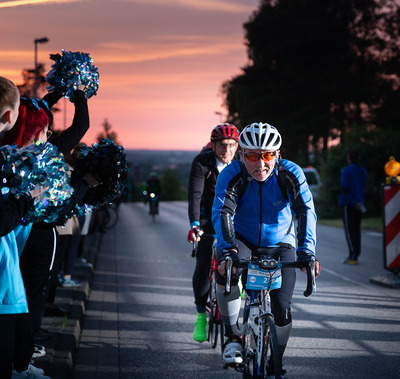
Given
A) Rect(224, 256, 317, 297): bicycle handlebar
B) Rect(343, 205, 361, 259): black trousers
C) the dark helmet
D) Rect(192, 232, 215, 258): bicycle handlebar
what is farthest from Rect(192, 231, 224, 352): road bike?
Rect(343, 205, 361, 259): black trousers

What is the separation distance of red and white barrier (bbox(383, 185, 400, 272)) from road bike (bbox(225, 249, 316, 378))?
600 cm

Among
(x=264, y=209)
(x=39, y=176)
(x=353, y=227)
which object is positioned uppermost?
(x=39, y=176)

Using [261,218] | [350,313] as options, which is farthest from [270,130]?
[350,313]

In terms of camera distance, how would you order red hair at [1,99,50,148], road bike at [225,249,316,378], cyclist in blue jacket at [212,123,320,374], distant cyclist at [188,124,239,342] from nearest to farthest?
red hair at [1,99,50,148] → road bike at [225,249,316,378] → cyclist in blue jacket at [212,123,320,374] → distant cyclist at [188,124,239,342]

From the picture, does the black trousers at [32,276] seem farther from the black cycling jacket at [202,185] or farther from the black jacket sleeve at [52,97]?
the black cycling jacket at [202,185]

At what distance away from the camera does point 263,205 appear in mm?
4922

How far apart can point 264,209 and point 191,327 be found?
3.06m

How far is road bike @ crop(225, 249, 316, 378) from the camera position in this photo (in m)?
4.39

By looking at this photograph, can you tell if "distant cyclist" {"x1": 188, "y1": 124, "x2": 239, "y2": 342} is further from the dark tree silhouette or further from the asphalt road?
the dark tree silhouette

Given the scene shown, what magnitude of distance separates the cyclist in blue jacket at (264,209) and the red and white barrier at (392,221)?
572 cm

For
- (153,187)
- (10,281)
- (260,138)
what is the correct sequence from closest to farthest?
(10,281) → (260,138) → (153,187)

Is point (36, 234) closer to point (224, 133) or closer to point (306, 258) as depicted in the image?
point (306, 258)

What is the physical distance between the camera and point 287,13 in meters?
43.1

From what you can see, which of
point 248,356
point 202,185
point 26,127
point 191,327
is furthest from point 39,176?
point 191,327
